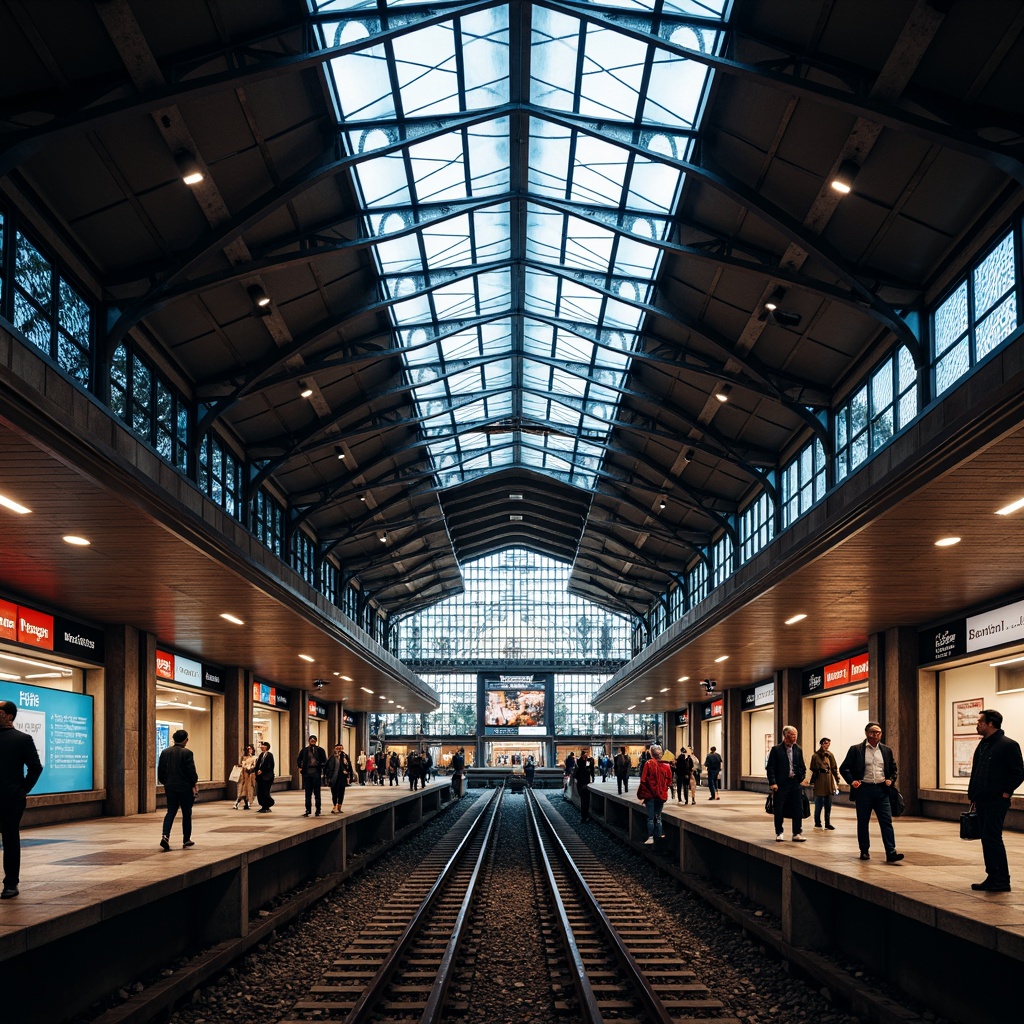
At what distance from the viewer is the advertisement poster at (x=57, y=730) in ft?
57.5

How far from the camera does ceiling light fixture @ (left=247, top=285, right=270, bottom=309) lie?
1816 centimetres

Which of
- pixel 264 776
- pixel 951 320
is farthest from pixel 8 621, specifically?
pixel 951 320

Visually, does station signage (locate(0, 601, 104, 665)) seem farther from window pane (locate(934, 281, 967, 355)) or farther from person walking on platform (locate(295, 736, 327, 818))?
window pane (locate(934, 281, 967, 355))

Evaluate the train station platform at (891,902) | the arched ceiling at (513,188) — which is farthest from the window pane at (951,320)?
the train station platform at (891,902)

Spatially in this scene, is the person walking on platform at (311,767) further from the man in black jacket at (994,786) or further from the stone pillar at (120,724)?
the man in black jacket at (994,786)

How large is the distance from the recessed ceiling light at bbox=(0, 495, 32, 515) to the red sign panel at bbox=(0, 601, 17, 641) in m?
5.23

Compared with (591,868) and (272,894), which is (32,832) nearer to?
(272,894)

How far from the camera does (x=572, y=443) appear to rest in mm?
36094

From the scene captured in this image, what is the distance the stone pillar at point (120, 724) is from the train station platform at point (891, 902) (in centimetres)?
1058

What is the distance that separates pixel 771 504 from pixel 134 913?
801 inches

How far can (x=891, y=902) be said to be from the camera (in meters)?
8.85

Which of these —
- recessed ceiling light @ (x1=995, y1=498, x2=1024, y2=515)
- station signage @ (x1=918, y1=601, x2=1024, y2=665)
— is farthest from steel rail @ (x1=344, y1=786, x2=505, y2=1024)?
station signage @ (x1=918, y1=601, x2=1024, y2=665)

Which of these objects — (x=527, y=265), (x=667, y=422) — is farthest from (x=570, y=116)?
(x=667, y=422)

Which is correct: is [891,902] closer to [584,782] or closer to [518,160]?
[518,160]
